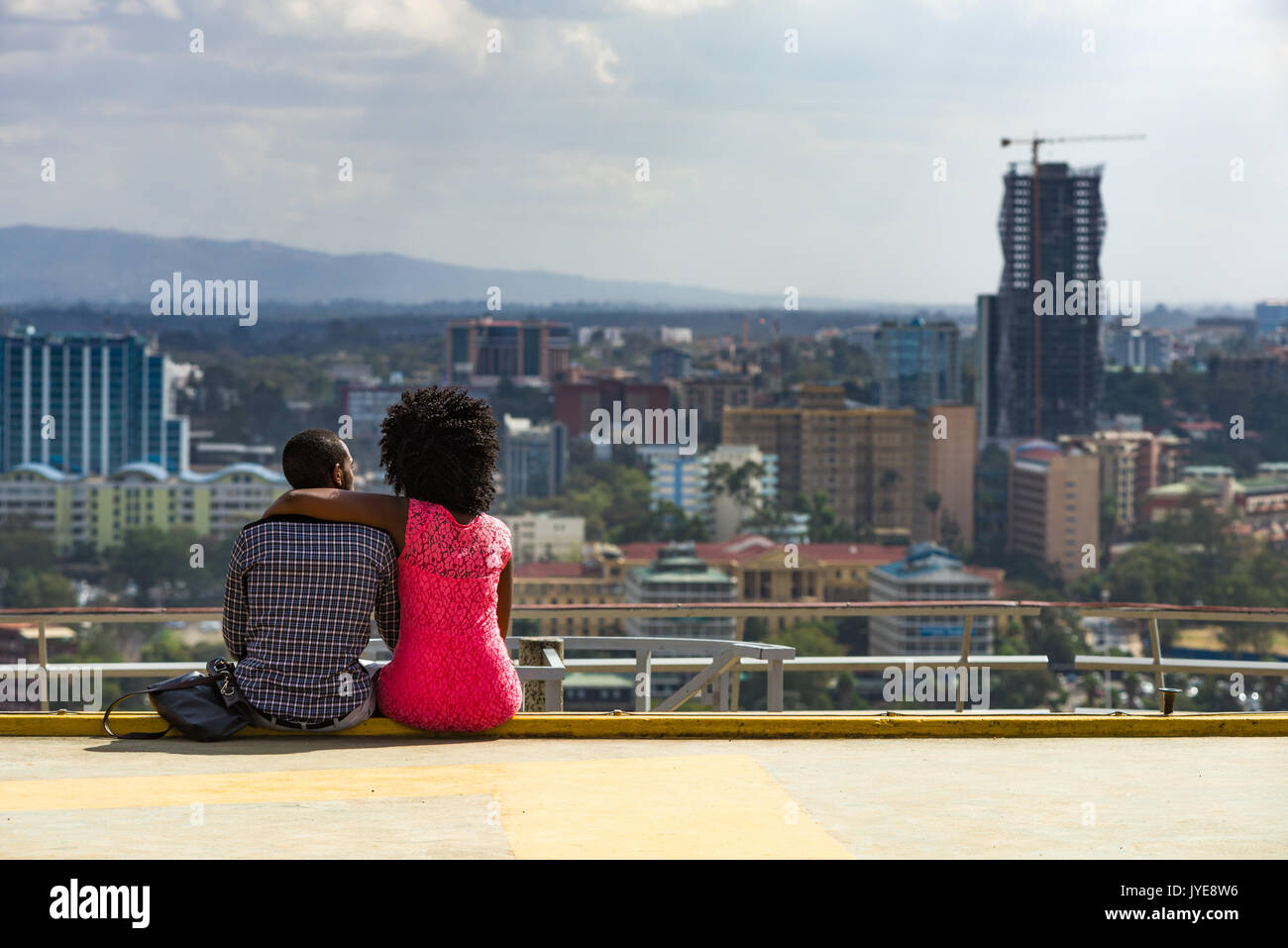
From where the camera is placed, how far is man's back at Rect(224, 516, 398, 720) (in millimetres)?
4691

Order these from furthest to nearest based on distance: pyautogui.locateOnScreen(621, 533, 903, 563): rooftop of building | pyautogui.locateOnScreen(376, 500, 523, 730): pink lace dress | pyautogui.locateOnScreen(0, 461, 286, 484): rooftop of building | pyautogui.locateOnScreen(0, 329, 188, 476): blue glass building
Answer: pyautogui.locateOnScreen(0, 329, 188, 476): blue glass building
pyautogui.locateOnScreen(0, 461, 286, 484): rooftop of building
pyautogui.locateOnScreen(621, 533, 903, 563): rooftop of building
pyautogui.locateOnScreen(376, 500, 523, 730): pink lace dress

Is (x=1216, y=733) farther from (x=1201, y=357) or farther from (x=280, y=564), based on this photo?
(x=1201, y=357)

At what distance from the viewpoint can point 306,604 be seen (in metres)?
4.70

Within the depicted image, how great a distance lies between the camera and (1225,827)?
396 cm

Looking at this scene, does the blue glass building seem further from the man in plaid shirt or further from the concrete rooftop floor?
the concrete rooftop floor

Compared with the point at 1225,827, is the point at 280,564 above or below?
above

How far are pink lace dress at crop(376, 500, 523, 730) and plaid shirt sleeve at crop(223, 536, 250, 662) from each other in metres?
0.44

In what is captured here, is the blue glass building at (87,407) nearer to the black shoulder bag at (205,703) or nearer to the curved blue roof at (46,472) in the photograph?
the curved blue roof at (46,472)

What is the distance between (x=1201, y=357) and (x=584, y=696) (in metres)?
104

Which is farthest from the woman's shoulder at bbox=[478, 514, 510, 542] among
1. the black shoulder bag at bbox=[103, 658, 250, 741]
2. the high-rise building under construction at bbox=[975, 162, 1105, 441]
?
the high-rise building under construction at bbox=[975, 162, 1105, 441]

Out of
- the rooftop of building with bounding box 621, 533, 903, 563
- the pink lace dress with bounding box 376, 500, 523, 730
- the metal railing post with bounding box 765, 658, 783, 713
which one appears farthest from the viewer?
the rooftop of building with bounding box 621, 533, 903, 563

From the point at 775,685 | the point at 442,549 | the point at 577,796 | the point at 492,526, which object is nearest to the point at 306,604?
the point at 442,549
